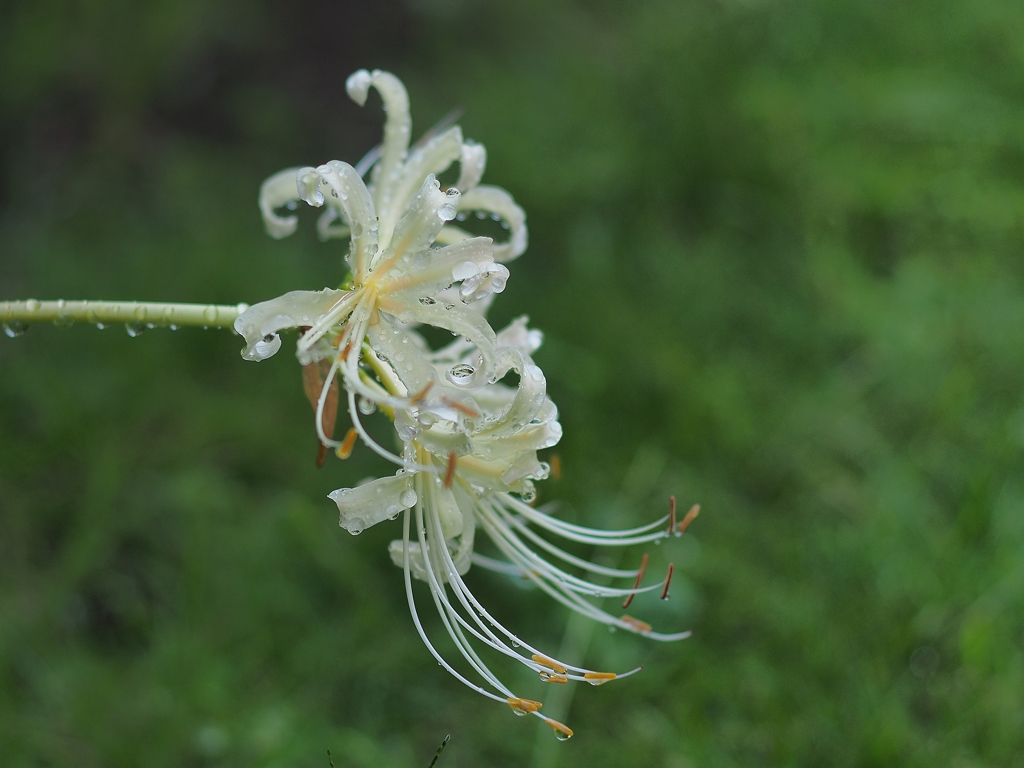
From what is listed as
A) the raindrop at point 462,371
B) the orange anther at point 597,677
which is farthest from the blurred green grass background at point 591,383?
the raindrop at point 462,371

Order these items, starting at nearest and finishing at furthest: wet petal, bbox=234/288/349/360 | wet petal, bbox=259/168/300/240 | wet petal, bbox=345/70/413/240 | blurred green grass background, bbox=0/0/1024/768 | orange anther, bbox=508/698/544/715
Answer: wet petal, bbox=234/288/349/360 → orange anther, bbox=508/698/544/715 → wet petal, bbox=345/70/413/240 → wet petal, bbox=259/168/300/240 → blurred green grass background, bbox=0/0/1024/768

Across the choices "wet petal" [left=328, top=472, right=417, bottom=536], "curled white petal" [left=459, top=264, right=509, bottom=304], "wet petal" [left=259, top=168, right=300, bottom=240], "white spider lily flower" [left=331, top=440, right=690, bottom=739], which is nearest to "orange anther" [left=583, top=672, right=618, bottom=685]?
"white spider lily flower" [left=331, top=440, right=690, bottom=739]

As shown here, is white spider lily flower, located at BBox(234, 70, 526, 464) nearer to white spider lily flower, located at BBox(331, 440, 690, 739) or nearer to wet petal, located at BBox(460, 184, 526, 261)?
white spider lily flower, located at BBox(331, 440, 690, 739)

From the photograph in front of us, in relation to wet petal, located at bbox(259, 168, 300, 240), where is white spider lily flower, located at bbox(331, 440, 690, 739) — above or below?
below

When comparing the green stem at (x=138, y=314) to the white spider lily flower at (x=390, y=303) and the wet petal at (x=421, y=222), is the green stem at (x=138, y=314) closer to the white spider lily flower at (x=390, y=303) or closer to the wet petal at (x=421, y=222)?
the white spider lily flower at (x=390, y=303)

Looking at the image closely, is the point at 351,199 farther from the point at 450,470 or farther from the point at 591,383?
the point at 591,383

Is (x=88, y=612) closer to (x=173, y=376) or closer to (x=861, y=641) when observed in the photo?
(x=173, y=376)

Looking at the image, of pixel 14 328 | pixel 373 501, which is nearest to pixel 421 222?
pixel 373 501

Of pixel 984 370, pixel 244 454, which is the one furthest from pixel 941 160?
pixel 244 454
